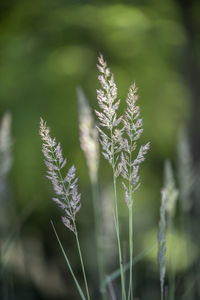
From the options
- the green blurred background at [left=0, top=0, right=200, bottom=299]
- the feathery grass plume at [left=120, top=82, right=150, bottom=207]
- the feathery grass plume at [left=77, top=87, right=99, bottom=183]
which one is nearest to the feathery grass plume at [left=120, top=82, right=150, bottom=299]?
the feathery grass plume at [left=120, top=82, right=150, bottom=207]

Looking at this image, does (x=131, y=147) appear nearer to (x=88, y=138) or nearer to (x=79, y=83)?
(x=88, y=138)

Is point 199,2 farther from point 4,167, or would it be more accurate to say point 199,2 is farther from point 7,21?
point 4,167

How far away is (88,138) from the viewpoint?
128 cm

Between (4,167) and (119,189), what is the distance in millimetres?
3117

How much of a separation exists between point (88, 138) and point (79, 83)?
288cm

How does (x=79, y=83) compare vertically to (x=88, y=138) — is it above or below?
above

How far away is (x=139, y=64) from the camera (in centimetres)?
444

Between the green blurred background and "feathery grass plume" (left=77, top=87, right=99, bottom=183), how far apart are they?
2511 millimetres

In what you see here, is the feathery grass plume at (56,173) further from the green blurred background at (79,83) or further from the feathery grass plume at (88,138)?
the green blurred background at (79,83)

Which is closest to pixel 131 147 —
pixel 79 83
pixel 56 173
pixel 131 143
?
pixel 131 143

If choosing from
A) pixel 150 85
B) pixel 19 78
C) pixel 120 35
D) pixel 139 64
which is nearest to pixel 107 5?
pixel 120 35

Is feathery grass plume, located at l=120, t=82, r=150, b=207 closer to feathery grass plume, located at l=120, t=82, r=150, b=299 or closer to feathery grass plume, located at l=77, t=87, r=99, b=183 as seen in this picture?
feathery grass plume, located at l=120, t=82, r=150, b=299

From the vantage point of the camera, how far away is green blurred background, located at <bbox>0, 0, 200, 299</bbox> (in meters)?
3.96

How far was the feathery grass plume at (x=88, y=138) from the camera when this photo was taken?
49.1 inches
